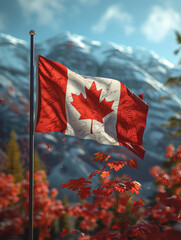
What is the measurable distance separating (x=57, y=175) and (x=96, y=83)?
8.19 m

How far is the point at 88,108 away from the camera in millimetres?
2697

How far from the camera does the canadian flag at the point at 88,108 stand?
2496mm

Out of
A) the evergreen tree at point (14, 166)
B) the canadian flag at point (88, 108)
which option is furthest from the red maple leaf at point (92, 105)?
the evergreen tree at point (14, 166)

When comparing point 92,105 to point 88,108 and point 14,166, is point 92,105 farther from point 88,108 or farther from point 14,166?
point 14,166

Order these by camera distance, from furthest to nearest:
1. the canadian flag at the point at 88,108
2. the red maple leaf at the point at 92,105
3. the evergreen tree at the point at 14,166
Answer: the evergreen tree at the point at 14,166 → the red maple leaf at the point at 92,105 → the canadian flag at the point at 88,108

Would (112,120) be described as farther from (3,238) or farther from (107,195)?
(3,238)

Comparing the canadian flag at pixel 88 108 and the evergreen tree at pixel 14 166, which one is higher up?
the canadian flag at pixel 88 108

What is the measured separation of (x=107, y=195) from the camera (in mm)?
2545

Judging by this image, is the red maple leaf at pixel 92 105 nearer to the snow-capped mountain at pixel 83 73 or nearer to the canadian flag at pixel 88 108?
the canadian flag at pixel 88 108

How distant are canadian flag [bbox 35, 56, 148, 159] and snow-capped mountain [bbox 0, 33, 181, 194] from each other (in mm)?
4532

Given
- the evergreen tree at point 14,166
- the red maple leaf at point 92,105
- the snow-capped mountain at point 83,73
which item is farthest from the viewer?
the snow-capped mountain at point 83,73

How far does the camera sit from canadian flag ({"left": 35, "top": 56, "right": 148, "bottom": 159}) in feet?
8.19

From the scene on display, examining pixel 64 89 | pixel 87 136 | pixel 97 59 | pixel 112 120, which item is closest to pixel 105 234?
pixel 87 136

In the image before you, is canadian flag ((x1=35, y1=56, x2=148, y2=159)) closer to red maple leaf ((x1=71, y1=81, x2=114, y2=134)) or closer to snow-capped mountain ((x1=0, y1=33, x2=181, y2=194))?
red maple leaf ((x1=71, y1=81, x2=114, y2=134))
